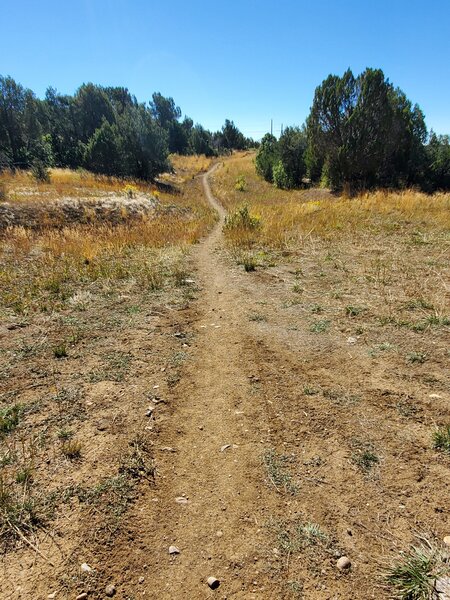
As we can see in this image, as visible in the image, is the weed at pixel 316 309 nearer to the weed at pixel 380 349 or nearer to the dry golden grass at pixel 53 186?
the weed at pixel 380 349

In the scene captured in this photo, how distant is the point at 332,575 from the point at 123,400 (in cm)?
273

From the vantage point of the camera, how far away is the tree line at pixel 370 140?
21.8m

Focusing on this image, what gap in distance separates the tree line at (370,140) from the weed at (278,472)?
74.9 feet

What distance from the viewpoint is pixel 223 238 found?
43.6ft

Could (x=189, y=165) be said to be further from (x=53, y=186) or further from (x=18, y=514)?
(x=18, y=514)

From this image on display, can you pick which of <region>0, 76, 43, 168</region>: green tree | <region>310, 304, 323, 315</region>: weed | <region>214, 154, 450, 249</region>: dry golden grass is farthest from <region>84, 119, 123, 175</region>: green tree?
<region>310, 304, 323, 315</region>: weed

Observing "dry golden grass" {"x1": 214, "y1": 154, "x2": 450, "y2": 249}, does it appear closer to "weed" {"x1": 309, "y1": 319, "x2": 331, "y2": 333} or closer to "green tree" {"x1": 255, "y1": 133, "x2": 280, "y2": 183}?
"weed" {"x1": 309, "y1": 319, "x2": 331, "y2": 333}

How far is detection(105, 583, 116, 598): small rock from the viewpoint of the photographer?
2.18m

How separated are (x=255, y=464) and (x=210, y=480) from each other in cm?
46

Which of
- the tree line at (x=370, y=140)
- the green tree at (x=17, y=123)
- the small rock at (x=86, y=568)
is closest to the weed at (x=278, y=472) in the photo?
the small rock at (x=86, y=568)

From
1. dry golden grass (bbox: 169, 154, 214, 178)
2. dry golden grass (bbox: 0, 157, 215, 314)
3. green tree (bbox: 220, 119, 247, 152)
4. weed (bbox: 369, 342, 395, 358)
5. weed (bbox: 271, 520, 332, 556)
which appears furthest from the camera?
green tree (bbox: 220, 119, 247, 152)

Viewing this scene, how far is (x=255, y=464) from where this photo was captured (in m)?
3.12

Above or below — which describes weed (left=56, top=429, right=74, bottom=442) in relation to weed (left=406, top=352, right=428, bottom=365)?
below

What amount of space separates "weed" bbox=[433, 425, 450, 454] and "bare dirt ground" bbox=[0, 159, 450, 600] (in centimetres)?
9
